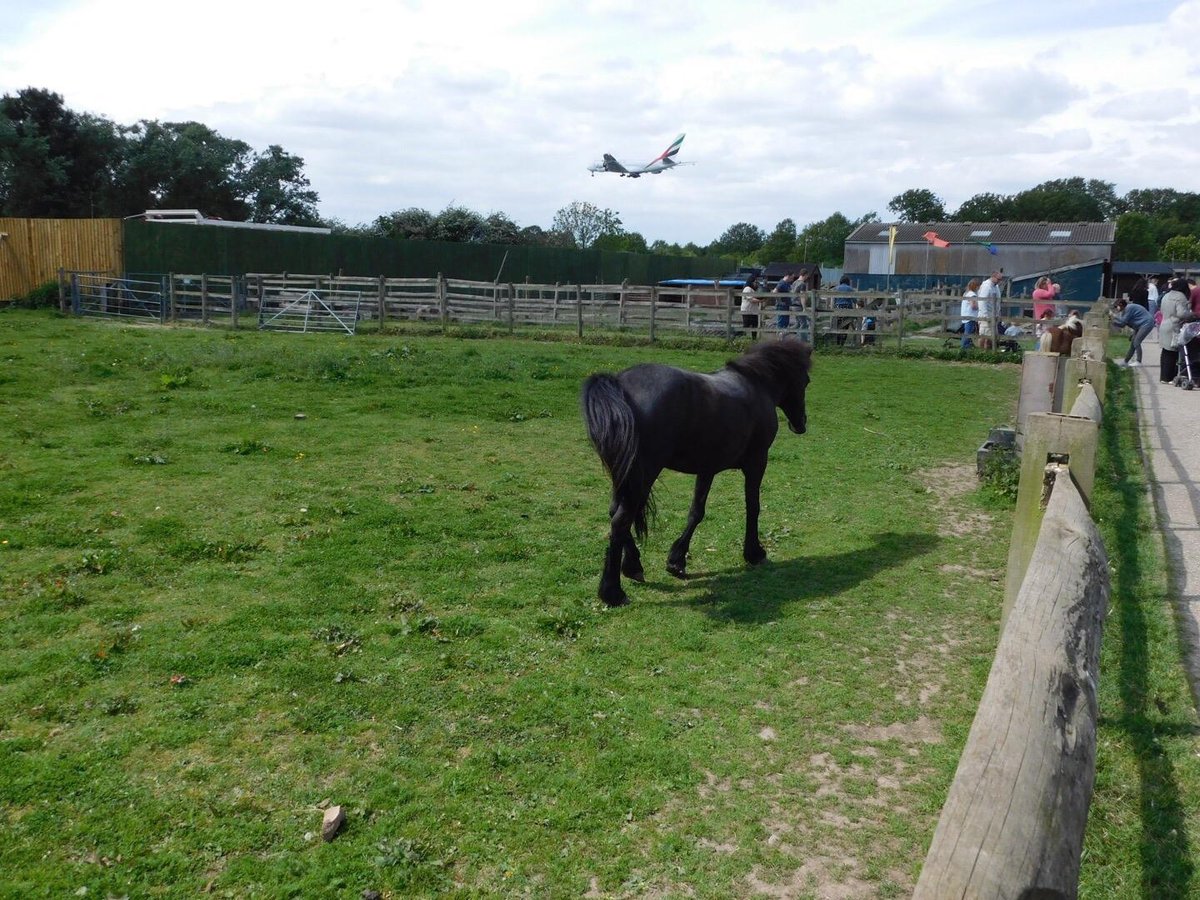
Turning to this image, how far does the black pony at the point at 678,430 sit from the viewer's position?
5.81 m

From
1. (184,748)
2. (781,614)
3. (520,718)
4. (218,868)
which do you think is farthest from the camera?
(781,614)

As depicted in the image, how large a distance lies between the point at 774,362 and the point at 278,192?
5049 centimetres

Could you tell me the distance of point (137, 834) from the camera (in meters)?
3.36

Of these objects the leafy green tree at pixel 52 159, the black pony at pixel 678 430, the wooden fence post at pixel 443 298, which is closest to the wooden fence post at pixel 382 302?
the wooden fence post at pixel 443 298

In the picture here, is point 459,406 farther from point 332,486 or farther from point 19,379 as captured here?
point 19,379

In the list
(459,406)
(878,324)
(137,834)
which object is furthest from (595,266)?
(137,834)

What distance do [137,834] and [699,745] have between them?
2.20 m

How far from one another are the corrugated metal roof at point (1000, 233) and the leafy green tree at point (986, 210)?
48350mm

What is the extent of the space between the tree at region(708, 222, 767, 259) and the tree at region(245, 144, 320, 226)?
6199 centimetres

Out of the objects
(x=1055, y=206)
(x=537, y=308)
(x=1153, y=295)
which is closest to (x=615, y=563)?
(x=537, y=308)

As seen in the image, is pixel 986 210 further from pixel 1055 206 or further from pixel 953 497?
pixel 953 497

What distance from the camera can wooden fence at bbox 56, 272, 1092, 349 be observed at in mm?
21828

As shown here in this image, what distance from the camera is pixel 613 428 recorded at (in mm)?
5754

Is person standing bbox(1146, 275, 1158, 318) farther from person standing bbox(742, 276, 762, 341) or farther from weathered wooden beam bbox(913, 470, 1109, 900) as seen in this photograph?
weathered wooden beam bbox(913, 470, 1109, 900)
